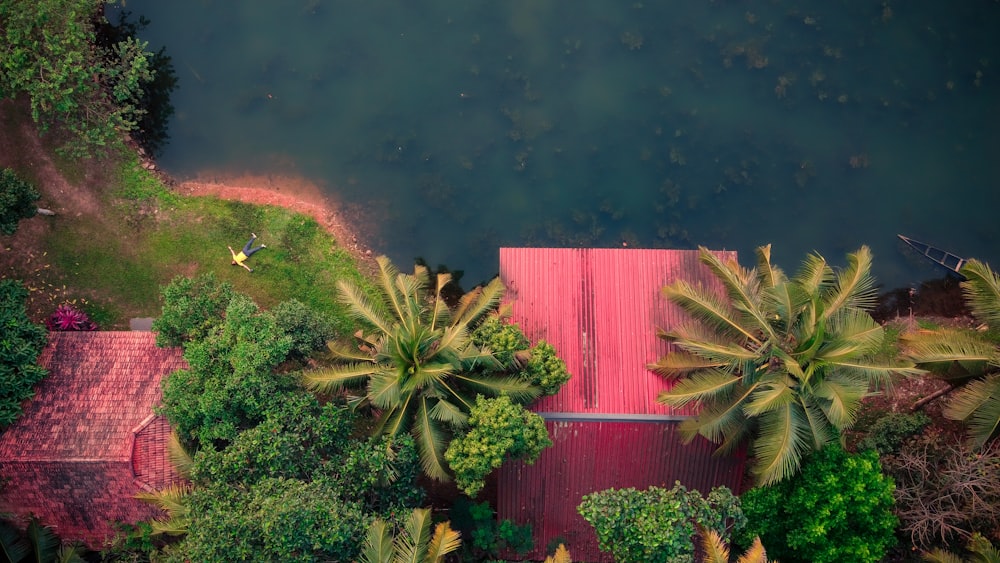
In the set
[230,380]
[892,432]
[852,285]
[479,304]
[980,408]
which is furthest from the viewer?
[892,432]

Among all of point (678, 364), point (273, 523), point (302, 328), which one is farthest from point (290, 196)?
point (678, 364)

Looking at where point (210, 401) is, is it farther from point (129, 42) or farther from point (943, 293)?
point (943, 293)

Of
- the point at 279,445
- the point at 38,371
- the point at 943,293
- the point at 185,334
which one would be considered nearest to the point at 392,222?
the point at 185,334

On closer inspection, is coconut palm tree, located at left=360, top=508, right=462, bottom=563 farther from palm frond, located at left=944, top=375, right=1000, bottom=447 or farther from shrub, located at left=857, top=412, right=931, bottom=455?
palm frond, located at left=944, top=375, right=1000, bottom=447

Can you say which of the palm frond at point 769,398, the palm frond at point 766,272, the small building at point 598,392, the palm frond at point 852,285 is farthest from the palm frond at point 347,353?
the palm frond at point 852,285

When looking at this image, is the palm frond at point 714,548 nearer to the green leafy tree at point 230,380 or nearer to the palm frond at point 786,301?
the palm frond at point 786,301

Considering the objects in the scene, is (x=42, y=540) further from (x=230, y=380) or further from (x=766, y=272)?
(x=766, y=272)

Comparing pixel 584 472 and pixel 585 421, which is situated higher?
pixel 585 421
